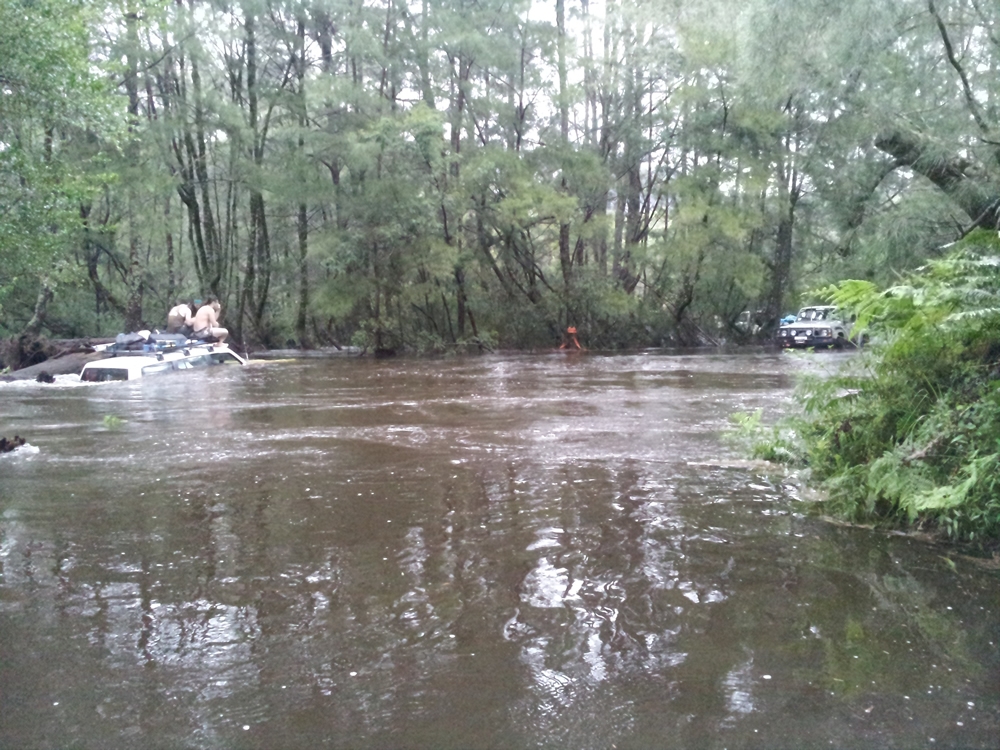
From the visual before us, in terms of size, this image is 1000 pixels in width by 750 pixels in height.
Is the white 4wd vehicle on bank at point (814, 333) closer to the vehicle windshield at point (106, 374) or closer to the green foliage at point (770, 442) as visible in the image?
the vehicle windshield at point (106, 374)

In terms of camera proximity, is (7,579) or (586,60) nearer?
(7,579)

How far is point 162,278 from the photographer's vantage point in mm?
38188

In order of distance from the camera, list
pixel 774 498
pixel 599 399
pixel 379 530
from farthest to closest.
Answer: pixel 599 399 → pixel 774 498 → pixel 379 530

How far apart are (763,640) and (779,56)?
10.3 meters

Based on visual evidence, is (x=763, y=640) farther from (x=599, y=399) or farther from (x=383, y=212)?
(x=383, y=212)

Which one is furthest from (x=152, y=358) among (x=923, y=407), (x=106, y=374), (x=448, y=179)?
(x=923, y=407)

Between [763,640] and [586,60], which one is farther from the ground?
[586,60]

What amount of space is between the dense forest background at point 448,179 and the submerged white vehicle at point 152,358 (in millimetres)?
6083

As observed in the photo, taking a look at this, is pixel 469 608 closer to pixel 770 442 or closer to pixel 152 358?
pixel 770 442

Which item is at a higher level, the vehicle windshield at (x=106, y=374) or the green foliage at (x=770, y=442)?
the vehicle windshield at (x=106, y=374)

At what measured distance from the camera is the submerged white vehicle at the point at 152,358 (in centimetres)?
2044

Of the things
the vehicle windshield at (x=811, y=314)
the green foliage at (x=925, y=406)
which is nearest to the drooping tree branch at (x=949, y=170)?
the green foliage at (x=925, y=406)

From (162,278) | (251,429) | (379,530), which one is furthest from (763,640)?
(162,278)

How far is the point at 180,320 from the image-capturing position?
86.0 feet
